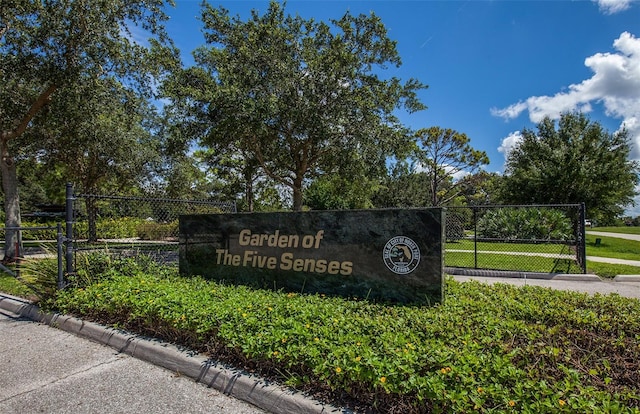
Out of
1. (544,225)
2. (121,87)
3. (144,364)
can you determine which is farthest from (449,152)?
(144,364)

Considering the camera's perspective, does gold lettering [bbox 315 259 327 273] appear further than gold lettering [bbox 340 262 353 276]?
Yes

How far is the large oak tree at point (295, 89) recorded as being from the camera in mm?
11730

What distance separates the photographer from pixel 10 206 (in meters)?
10.9

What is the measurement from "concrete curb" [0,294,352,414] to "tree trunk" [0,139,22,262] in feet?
23.0

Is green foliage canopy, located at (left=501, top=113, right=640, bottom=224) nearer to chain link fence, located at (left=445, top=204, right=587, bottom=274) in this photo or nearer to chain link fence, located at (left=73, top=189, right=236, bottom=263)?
chain link fence, located at (left=445, top=204, right=587, bottom=274)

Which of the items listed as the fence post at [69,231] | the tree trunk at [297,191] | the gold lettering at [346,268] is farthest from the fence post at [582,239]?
the fence post at [69,231]

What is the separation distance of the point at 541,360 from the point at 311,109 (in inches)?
400

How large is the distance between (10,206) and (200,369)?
35.0 ft

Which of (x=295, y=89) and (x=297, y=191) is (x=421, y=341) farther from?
(x=297, y=191)

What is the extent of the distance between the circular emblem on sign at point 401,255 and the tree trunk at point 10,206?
1079 centimetres

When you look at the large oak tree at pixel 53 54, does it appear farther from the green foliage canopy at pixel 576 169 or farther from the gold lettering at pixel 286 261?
the green foliage canopy at pixel 576 169

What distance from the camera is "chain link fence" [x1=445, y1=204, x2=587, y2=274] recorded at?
10.5 meters

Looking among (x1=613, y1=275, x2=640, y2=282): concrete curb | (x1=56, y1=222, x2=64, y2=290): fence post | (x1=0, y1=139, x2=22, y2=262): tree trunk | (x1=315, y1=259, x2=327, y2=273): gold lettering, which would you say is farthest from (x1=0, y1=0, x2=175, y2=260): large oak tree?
(x1=613, y1=275, x2=640, y2=282): concrete curb

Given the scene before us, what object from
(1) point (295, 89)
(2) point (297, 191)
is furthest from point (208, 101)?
(2) point (297, 191)
